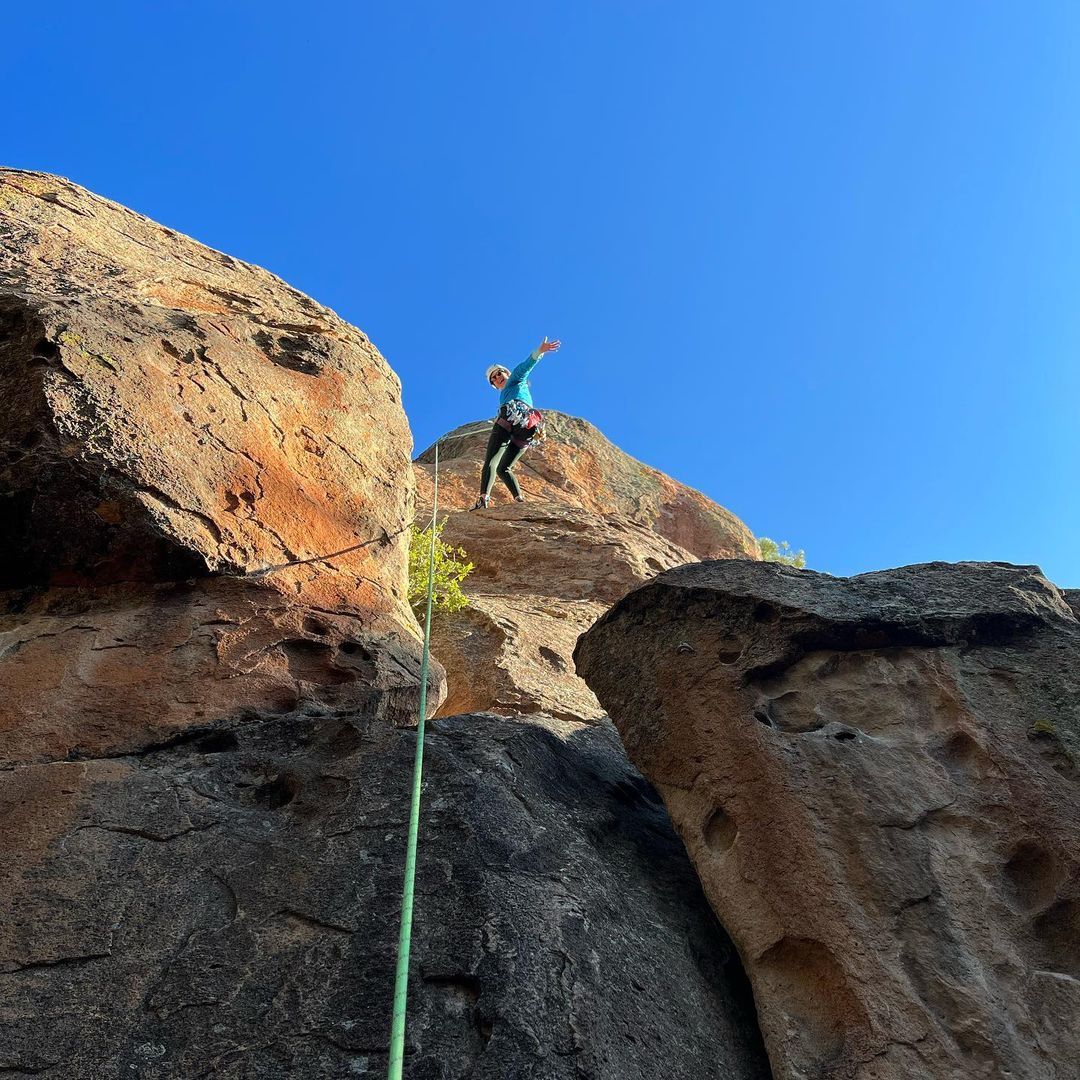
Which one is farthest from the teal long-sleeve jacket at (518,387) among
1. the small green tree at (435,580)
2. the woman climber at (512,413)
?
the small green tree at (435,580)

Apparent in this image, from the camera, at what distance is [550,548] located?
14.9 m

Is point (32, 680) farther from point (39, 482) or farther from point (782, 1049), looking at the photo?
point (782, 1049)

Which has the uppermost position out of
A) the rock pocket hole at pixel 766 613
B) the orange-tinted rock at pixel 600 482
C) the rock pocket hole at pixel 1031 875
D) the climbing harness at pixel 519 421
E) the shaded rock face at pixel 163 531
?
the orange-tinted rock at pixel 600 482

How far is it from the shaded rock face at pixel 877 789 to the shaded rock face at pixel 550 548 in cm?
260

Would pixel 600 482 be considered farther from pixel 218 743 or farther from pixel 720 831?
pixel 218 743

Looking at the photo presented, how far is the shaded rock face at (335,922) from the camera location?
431cm

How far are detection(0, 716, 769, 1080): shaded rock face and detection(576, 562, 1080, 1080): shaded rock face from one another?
1.75 feet

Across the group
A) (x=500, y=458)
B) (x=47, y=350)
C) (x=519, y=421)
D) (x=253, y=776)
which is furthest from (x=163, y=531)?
(x=500, y=458)

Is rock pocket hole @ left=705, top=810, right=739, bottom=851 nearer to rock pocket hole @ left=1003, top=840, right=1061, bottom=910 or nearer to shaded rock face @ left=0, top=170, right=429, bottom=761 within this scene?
rock pocket hole @ left=1003, top=840, right=1061, bottom=910

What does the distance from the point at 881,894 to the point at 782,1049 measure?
0.95m

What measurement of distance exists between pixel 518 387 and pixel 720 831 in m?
Result: 10.1

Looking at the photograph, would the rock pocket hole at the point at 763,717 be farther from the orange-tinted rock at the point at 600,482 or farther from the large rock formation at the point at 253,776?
the orange-tinted rock at the point at 600,482

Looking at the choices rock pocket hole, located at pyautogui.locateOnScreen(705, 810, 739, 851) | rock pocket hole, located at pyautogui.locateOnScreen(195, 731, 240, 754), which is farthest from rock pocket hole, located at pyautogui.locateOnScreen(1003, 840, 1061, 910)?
rock pocket hole, located at pyautogui.locateOnScreen(195, 731, 240, 754)

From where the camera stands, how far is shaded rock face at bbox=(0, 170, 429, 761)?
21.2ft
